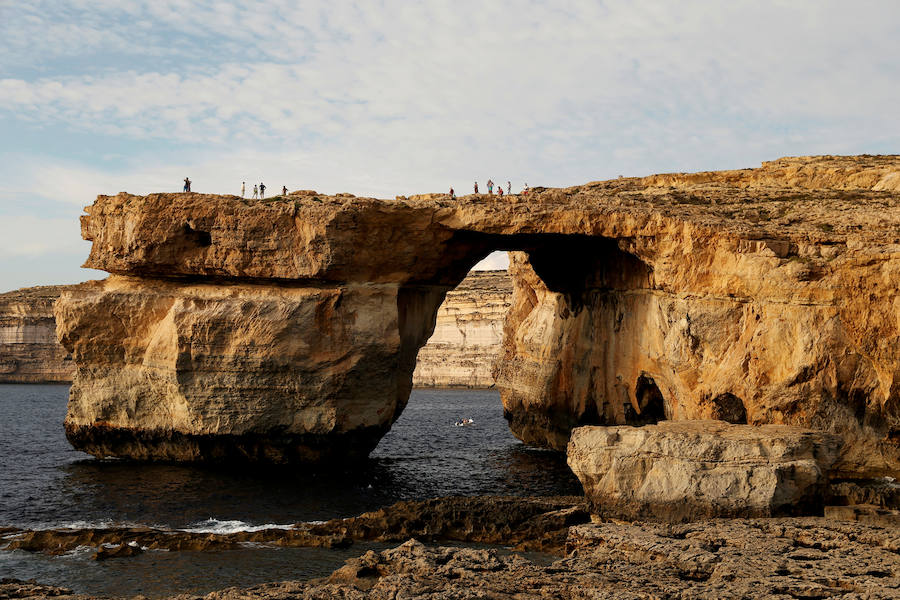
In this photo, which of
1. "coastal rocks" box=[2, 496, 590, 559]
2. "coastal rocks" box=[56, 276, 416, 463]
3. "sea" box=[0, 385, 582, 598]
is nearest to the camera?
"sea" box=[0, 385, 582, 598]

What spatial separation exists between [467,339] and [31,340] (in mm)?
45245

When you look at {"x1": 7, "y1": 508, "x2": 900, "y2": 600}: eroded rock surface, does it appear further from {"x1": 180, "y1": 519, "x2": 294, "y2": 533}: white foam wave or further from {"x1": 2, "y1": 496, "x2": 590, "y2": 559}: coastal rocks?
{"x1": 180, "y1": 519, "x2": 294, "y2": 533}: white foam wave

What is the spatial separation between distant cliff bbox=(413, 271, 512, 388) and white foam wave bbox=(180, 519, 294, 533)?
59.6 meters

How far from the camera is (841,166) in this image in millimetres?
30734

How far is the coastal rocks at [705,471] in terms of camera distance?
677 inches

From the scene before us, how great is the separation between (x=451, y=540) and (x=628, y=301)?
14.0 metres

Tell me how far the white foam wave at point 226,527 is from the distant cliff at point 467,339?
195 feet

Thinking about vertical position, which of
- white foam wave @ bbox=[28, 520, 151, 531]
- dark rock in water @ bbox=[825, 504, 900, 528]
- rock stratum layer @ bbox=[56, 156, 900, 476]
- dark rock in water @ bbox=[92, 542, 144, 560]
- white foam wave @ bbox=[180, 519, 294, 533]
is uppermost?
rock stratum layer @ bbox=[56, 156, 900, 476]

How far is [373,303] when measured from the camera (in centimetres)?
2722

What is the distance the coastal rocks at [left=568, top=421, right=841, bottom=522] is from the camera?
1720 centimetres

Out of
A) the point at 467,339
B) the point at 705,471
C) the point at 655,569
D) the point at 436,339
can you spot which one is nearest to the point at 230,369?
the point at 705,471

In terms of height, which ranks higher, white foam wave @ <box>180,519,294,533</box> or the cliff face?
the cliff face

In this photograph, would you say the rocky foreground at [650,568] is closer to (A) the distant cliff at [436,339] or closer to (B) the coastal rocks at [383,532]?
(B) the coastal rocks at [383,532]

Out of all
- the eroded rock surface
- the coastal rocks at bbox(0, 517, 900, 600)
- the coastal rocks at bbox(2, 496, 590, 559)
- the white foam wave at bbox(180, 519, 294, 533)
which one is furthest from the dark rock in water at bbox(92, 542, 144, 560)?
the eroded rock surface
